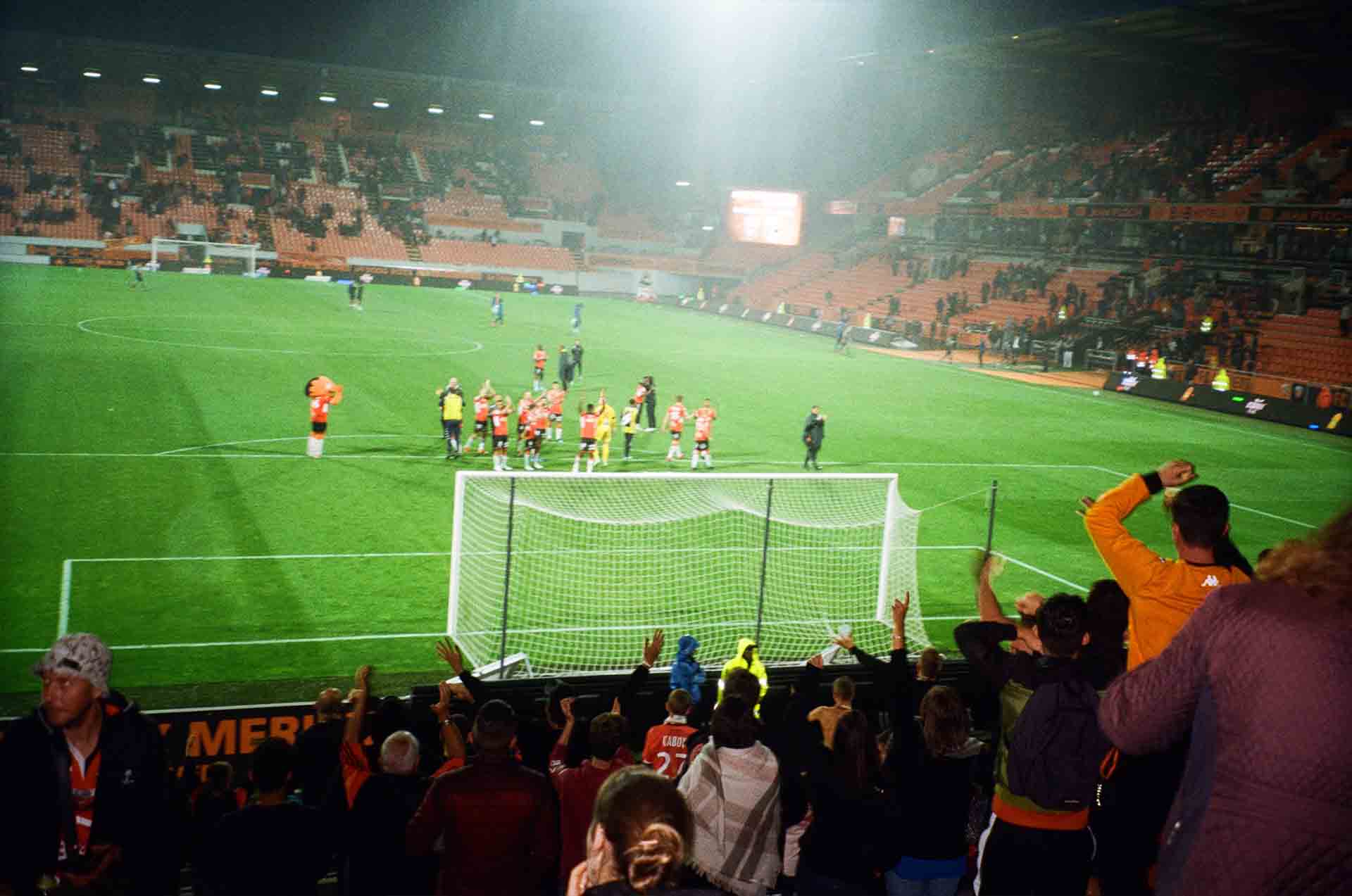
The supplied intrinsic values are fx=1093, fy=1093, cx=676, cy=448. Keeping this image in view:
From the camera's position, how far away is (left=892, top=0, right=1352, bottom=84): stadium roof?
41969 mm

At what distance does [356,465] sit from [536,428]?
12.5ft

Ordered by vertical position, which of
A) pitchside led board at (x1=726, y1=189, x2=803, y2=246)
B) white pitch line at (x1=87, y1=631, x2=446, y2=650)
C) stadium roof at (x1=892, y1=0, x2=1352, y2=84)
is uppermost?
stadium roof at (x1=892, y1=0, x2=1352, y2=84)

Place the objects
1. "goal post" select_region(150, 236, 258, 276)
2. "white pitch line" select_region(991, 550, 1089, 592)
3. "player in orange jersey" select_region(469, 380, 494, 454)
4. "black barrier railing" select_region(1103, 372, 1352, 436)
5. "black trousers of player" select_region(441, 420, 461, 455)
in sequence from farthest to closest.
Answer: "goal post" select_region(150, 236, 258, 276) < "black barrier railing" select_region(1103, 372, 1352, 436) < "player in orange jersey" select_region(469, 380, 494, 454) < "black trousers of player" select_region(441, 420, 461, 455) < "white pitch line" select_region(991, 550, 1089, 592)

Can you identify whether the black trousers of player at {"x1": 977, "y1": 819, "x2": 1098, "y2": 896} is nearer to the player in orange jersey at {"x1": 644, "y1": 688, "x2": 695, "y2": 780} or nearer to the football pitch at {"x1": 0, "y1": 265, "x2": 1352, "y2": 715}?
the player in orange jersey at {"x1": 644, "y1": 688, "x2": 695, "y2": 780}

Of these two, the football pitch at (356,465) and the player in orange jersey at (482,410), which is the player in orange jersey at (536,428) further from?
the player in orange jersey at (482,410)

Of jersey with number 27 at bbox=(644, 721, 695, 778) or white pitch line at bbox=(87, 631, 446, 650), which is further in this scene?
white pitch line at bbox=(87, 631, 446, 650)

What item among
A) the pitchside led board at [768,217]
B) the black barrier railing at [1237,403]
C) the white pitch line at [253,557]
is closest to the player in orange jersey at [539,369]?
the white pitch line at [253,557]

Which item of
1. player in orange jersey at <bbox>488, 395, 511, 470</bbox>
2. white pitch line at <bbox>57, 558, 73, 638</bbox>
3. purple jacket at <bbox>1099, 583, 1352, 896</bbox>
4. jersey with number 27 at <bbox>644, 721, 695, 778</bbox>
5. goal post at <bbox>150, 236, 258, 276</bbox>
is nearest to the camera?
purple jacket at <bbox>1099, 583, 1352, 896</bbox>

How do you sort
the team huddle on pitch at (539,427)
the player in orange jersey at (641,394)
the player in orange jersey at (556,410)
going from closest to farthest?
the team huddle on pitch at (539,427) < the player in orange jersey at (556,410) < the player in orange jersey at (641,394)

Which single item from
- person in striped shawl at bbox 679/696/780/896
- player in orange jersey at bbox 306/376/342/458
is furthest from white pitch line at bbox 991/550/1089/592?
player in orange jersey at bbox 306/376/342/458

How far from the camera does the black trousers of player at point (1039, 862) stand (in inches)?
179

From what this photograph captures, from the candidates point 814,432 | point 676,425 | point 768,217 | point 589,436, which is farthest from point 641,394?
point 768,217

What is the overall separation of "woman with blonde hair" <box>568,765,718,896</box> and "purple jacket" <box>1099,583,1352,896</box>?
123cm

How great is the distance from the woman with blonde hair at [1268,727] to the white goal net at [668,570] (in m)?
8.55
